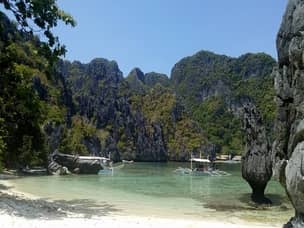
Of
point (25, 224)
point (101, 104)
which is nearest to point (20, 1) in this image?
point (25, 224)

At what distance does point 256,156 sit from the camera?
22.5 meters

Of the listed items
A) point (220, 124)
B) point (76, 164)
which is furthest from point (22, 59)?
point (220, 124)

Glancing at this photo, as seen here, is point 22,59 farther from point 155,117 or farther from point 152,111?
point 152,111

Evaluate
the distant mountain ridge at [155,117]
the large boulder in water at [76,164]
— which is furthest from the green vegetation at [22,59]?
the distant mountain ridge at [155,117]

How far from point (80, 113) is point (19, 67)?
94925 millimetres

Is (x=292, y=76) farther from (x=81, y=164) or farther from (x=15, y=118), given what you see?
(x=81, y=164)

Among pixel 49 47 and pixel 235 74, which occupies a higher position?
pixel 235 74

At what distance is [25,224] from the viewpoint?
966 centimetres

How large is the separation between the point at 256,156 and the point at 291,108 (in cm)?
1392

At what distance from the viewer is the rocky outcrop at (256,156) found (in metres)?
22.3

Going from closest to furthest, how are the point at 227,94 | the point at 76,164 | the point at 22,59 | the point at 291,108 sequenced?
the point at 291,108 < the point at 22,59 < the point at 76,164 < the point at 227,94

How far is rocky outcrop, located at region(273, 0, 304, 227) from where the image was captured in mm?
8102

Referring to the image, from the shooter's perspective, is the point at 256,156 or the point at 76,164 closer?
the point at 256,156

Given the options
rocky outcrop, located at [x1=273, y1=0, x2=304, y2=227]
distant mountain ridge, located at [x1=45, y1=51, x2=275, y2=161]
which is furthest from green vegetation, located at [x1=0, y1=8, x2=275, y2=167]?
rocky outcrop, located at [x1=273, y1=0, x2=304, y2=227]
